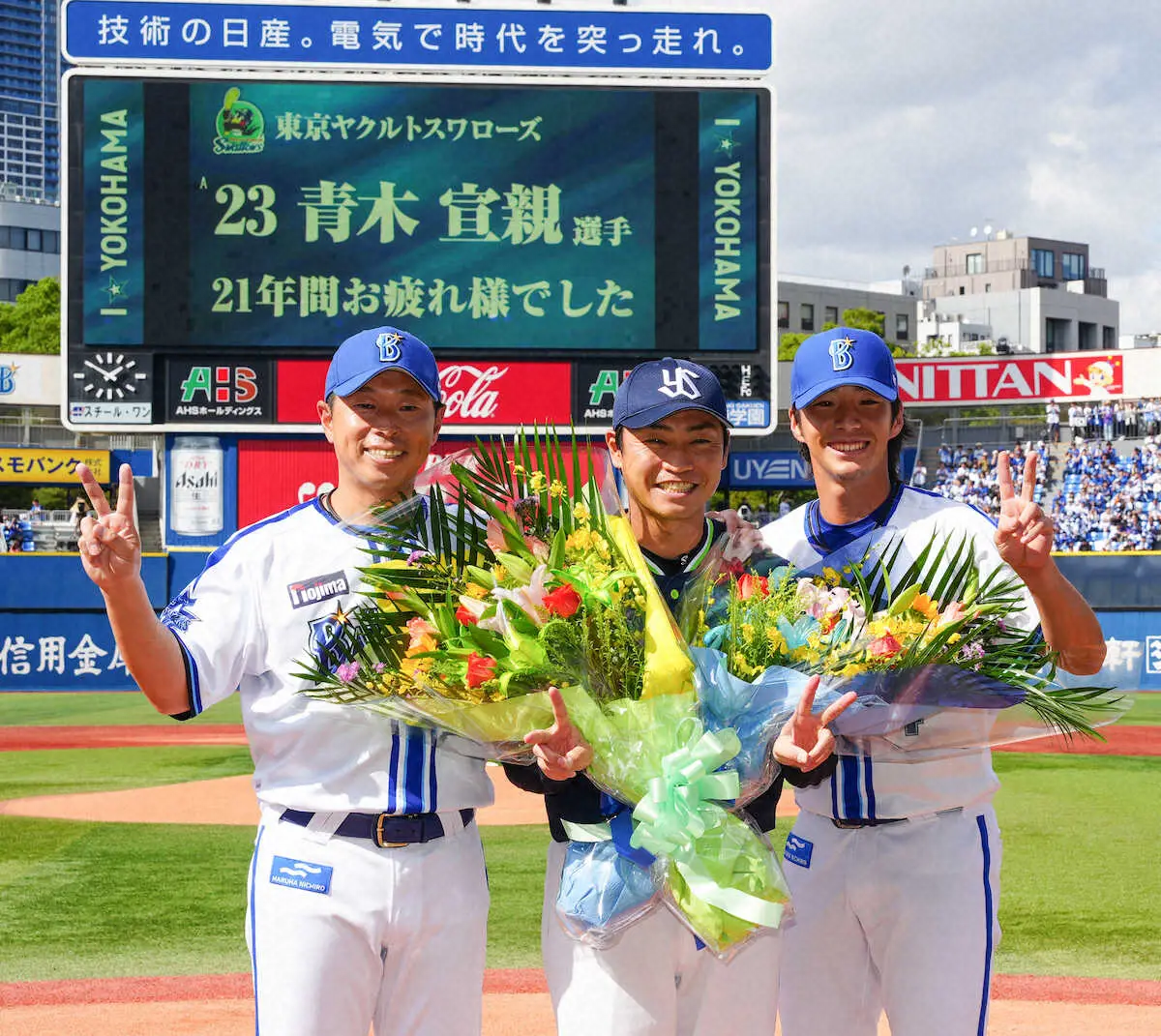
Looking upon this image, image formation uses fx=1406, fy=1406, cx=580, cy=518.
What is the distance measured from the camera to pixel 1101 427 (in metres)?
32.5

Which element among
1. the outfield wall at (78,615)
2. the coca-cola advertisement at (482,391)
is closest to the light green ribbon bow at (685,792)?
the coca-cola advertisement at (482,391)

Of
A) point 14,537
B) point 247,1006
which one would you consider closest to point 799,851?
point 247,1006

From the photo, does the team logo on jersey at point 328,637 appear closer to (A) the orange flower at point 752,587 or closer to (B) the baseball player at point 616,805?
(B) the baseball player at point 616,805

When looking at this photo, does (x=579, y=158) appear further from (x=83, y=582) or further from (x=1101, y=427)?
(x=1101, y=427)

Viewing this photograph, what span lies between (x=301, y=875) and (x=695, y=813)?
93 cm

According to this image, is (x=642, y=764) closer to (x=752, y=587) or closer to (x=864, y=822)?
(x=752, y=587)

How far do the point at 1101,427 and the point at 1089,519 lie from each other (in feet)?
15.6

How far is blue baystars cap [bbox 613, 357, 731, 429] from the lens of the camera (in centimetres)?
279

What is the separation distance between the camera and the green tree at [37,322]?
47.5 metres

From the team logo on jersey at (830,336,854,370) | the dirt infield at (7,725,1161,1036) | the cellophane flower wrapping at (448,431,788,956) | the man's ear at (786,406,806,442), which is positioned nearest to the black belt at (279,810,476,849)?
the cellophane flower wrapping at (448,431,788,956)

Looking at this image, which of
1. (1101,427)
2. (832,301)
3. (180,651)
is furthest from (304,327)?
(832,301)

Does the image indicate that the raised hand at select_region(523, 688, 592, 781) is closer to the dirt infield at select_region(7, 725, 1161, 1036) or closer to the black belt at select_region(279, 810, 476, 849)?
the black belt at select_region(279, 810, 476, 849)

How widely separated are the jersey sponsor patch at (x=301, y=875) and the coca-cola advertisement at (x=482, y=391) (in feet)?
45.8

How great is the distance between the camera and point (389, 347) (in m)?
3.15
